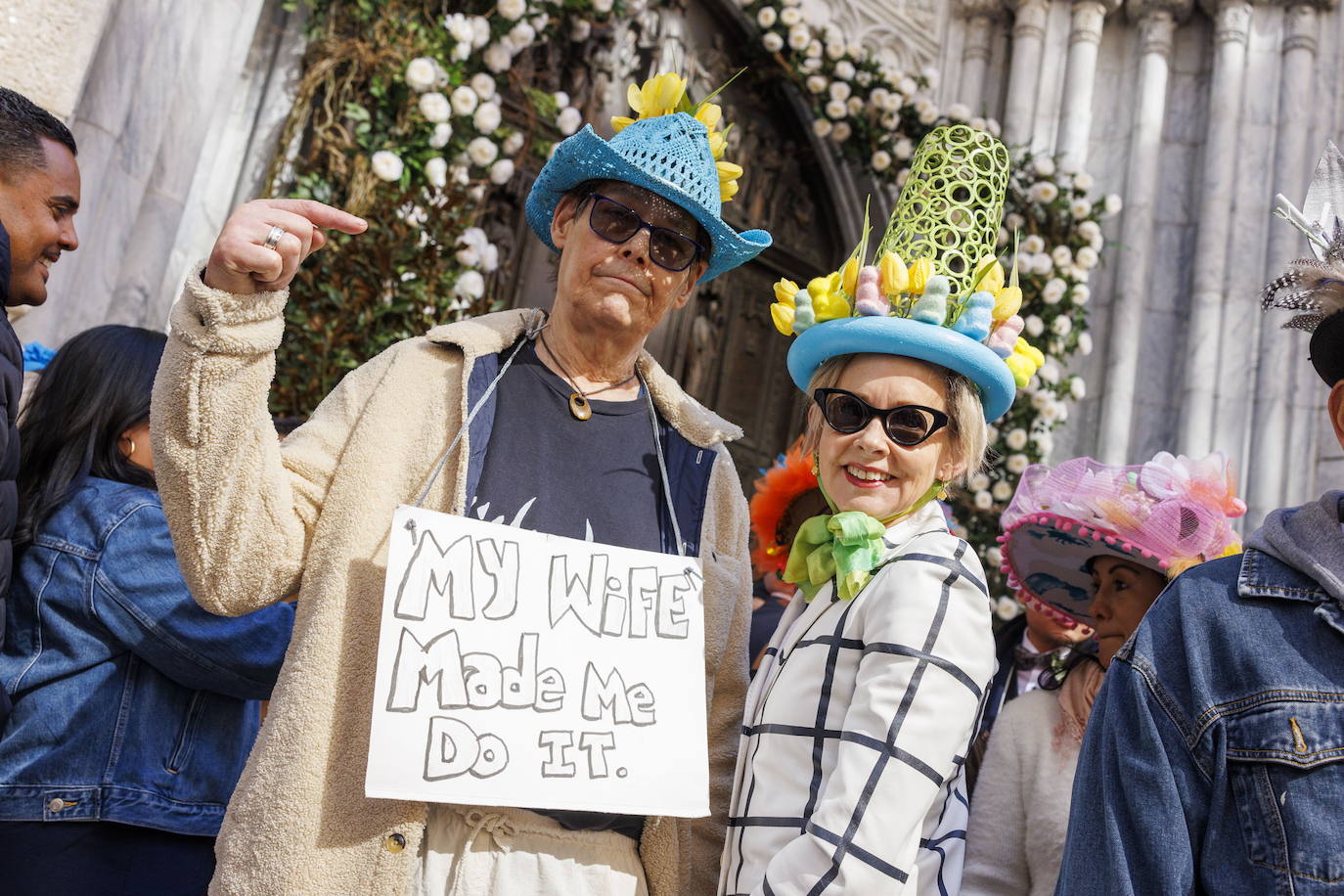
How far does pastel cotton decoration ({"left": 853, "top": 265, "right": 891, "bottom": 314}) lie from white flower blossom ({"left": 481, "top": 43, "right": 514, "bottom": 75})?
12.0ft

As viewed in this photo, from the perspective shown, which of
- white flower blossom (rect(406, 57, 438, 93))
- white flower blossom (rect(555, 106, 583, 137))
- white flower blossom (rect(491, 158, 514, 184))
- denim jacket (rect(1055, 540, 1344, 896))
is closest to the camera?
denim jacket (rect(1055, 540, 1344, 896))

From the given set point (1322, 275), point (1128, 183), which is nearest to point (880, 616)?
point (1322, 275)

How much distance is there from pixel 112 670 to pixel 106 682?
25 millimetres

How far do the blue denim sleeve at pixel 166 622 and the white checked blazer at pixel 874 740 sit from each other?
3.43ft

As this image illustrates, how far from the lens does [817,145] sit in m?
6.82

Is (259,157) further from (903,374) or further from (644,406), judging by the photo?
(903,374)

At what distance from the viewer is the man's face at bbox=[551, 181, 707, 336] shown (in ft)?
6.77

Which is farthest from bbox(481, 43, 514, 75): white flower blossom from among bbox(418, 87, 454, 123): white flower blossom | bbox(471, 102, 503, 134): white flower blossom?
bbox(418, 87, 454, 123): white flower blossom

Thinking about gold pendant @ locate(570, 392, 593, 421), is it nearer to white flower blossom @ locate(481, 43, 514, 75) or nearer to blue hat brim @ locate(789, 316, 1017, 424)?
blue hat brim @ locate(789, 316, 1017, 424)

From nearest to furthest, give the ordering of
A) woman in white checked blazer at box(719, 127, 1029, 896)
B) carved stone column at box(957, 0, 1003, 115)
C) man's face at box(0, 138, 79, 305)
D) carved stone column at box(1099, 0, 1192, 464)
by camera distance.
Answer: woman in white checked blazer at box(719, 127, 1029, 896) → man's face at box(0, 138, 79, 305) → carved stone column at box(1099, 0, 1192, 464) → carved stone column at box(957, 0, 1003, 115)

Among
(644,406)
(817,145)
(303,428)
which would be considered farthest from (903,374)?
(817,145)

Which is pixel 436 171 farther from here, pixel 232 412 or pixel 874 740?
pixel 874 740

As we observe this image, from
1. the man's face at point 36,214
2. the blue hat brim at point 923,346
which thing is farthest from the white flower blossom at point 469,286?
the blue hat brim at point 923,346

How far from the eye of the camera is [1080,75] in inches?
276
